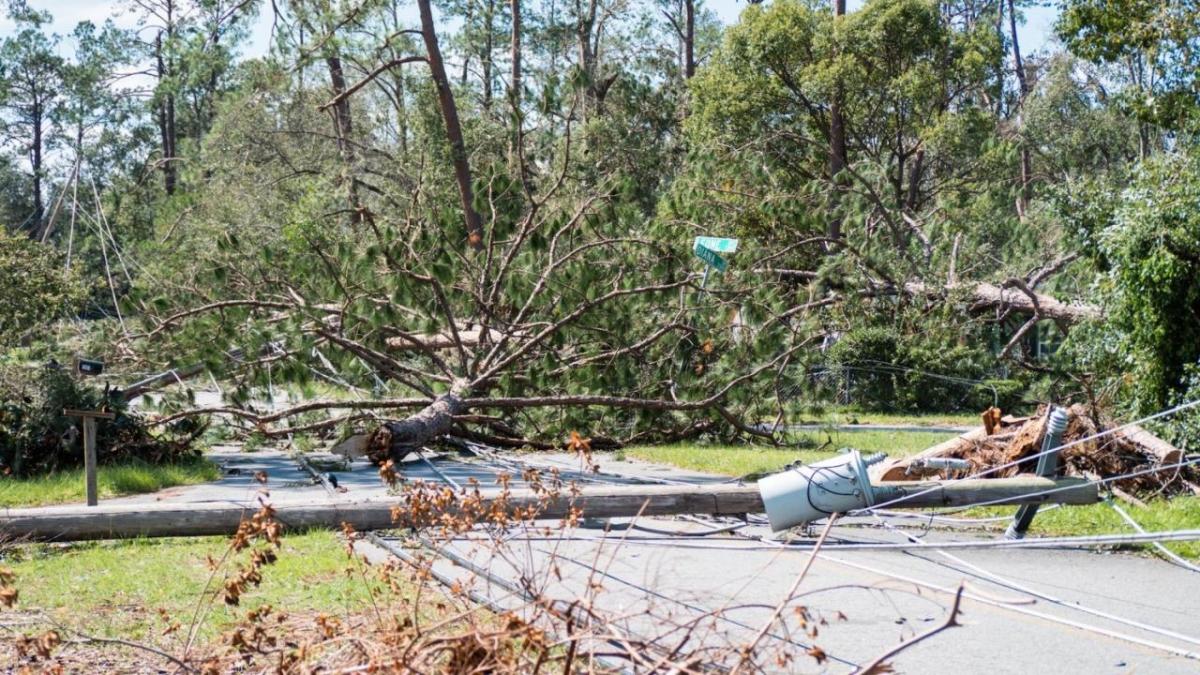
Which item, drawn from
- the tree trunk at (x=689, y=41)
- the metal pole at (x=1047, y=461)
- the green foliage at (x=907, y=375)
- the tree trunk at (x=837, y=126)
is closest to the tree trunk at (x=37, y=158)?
the tree trunk at (x=689, y=41)

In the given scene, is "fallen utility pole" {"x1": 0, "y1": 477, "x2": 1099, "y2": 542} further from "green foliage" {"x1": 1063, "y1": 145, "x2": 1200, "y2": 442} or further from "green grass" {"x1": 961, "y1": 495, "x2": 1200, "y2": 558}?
"green foliage" {"x1": 1063, "y1": 145, "x2": 1200, "y2": 442}

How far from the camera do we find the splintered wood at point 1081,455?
10.0m

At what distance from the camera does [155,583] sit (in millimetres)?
7316

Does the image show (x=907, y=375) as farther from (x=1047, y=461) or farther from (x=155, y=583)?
(x=155, y=583)

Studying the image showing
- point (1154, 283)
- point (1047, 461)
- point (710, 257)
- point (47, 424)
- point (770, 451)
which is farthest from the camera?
point (770, 451)

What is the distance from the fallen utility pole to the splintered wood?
239 cm

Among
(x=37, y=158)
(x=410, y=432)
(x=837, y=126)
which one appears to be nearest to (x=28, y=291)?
(x=410, y=432)

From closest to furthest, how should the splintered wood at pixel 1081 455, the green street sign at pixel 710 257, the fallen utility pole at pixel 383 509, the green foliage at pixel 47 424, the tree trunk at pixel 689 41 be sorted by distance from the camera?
the fallen utility pole at pixel 383 509, the splintered wood at pixel 1081 455, the green street sign at pixel 710 257, the green foliage at pixel 47 424, the tree trunk at pixel 689 41

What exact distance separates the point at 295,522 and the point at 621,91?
2690 centimetres

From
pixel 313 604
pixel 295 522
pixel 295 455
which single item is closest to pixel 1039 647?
pixel 313 604

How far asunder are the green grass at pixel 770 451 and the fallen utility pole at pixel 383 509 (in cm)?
413

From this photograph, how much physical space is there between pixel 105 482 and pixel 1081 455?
8.52 meters

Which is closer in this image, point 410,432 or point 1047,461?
point 1047,461

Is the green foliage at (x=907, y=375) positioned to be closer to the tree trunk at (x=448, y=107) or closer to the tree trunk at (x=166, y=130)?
the tree trunk at (x=448, y=107)
